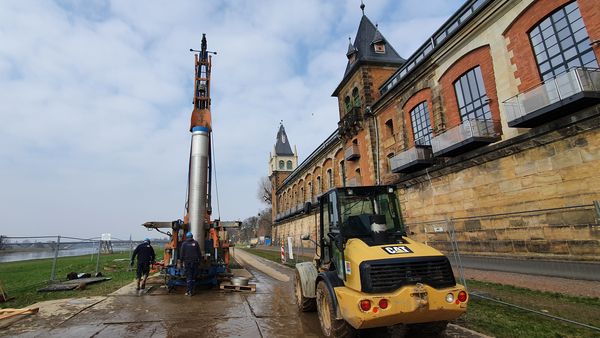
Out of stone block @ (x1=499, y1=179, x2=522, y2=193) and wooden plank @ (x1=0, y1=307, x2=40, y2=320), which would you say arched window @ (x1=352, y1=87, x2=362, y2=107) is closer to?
stone block @ (x1=499, y1=179, x2=522, y2=193)

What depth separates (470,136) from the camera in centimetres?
1312

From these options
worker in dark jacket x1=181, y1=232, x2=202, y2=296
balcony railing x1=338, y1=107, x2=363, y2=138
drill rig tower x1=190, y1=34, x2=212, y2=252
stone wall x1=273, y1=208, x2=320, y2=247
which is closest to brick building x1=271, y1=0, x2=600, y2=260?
balcony railing x1=338, y1=107, x2=363, y2=138

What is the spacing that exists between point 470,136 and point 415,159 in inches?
142

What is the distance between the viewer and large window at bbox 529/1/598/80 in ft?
33.8

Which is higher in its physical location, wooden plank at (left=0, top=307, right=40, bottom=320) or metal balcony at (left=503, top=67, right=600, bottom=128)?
metal balcony at (left=503, top=67, right=600, bottom=128)

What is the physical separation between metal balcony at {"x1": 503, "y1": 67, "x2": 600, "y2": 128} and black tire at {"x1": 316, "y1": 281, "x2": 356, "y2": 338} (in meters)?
9.85

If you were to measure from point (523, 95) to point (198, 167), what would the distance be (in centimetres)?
1195

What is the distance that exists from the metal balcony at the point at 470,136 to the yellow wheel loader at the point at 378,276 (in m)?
9.31

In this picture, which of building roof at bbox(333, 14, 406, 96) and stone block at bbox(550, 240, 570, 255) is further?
building roof at bbox(333, 14, 406, 96)

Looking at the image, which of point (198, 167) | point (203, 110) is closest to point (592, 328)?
point (198, 167)

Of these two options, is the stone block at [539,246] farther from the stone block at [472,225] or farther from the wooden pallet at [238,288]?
the wooden pallet at [238,288]

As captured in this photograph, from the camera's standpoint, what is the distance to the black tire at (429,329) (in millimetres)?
4750

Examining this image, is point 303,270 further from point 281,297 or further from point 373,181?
point 373,181

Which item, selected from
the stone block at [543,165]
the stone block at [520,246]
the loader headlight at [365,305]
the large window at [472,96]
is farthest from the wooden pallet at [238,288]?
the large window at [472,96]
